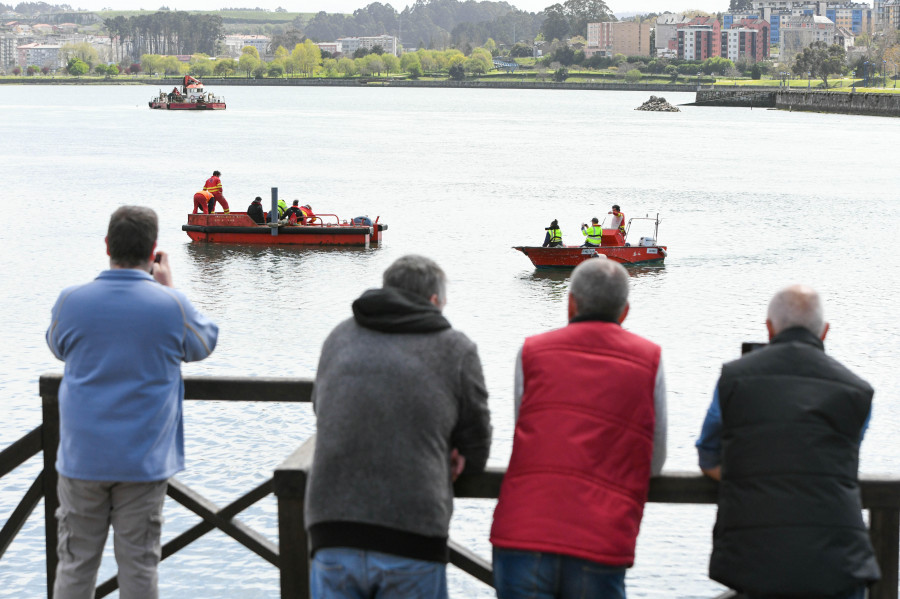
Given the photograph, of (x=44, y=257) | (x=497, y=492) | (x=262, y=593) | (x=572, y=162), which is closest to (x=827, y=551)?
(x=497, y=492)

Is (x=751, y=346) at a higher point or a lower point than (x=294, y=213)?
higher

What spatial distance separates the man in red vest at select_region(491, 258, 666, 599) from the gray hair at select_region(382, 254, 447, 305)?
1.35 feet

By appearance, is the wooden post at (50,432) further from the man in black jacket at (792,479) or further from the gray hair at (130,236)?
the man in black jacket at (792,479)

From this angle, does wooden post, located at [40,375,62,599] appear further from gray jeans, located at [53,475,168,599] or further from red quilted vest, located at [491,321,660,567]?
red quilted vest, located at [491,321,660,567]

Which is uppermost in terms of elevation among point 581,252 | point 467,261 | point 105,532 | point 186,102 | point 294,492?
point 186,102

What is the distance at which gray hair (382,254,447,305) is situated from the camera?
3988mm

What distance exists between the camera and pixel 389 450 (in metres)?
3.80

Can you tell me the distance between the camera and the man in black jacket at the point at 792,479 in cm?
377

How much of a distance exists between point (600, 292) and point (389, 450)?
96 cm

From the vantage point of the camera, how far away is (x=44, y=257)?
3828 centimetres

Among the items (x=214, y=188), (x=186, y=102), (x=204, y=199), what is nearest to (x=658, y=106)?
(x=186, y=102)

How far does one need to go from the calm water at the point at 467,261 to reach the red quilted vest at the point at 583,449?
322 inches

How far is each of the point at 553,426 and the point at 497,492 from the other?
17.0 inches

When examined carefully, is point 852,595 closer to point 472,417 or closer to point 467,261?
point 472,417
